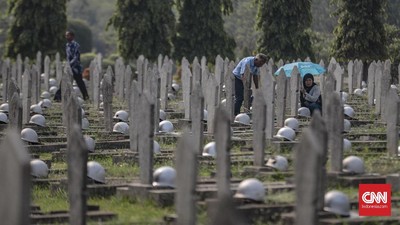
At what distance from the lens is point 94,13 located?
405ft

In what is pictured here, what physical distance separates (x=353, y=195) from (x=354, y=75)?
22561 mm

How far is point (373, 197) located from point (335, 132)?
4.88 feet

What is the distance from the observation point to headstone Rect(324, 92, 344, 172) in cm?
1415

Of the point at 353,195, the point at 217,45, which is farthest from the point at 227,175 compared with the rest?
the point at 217,45

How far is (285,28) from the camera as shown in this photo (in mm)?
41875

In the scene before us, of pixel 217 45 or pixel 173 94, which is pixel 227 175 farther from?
pixel 217 45

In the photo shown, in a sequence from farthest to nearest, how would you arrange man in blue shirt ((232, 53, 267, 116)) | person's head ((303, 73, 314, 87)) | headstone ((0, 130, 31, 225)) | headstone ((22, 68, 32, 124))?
man in blue shirt ((232, 53, 267, 116))
headstone ((22, 68, 32, 124))
person's head ((303, 73, 314, 87))
headstone ((0, 130, 31, 225))

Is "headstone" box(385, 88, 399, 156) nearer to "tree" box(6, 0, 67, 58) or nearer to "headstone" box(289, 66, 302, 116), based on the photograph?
"headstone" box(289, 66, 302, 116)

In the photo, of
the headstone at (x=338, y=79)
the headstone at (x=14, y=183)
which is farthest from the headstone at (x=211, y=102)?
the headstone at (x=14, y=183)

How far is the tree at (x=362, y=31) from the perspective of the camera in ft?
131

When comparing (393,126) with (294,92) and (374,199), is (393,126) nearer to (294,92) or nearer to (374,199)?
(374,199)

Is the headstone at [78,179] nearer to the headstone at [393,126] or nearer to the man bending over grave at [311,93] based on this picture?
the headstone at [393,126]

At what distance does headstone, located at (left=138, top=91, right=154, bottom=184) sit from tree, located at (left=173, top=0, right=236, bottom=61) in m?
31.0

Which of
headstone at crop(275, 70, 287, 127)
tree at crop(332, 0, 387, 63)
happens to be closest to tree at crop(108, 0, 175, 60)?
tree at crop(332, 0, 387, 63)
